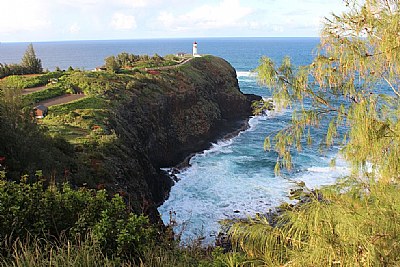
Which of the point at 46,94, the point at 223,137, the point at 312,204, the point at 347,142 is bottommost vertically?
the point at 223,137

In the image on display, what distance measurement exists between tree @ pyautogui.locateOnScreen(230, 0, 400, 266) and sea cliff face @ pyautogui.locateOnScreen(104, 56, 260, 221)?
11.8 meters

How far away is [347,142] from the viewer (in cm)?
620

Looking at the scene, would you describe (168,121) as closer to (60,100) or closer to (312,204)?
(60,100)

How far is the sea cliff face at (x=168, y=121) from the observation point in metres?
21.5

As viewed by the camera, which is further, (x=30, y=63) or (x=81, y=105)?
(x=30, y=63)

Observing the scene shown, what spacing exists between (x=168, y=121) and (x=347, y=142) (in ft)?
96.6

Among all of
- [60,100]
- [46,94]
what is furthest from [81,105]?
[46,94]

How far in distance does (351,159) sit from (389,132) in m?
0.72

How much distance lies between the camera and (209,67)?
5288 cm

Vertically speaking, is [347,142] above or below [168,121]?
above

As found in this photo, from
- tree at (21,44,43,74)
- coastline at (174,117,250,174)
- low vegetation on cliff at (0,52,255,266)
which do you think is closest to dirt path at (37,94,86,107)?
low vegetation on cliff at (0,52,255,266)

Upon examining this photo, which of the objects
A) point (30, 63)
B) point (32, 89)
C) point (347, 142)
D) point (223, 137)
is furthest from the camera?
point (30, 63)

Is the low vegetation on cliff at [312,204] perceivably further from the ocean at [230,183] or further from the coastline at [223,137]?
the coastline at [223,137]

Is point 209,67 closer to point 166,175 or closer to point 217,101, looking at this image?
point 217,101
